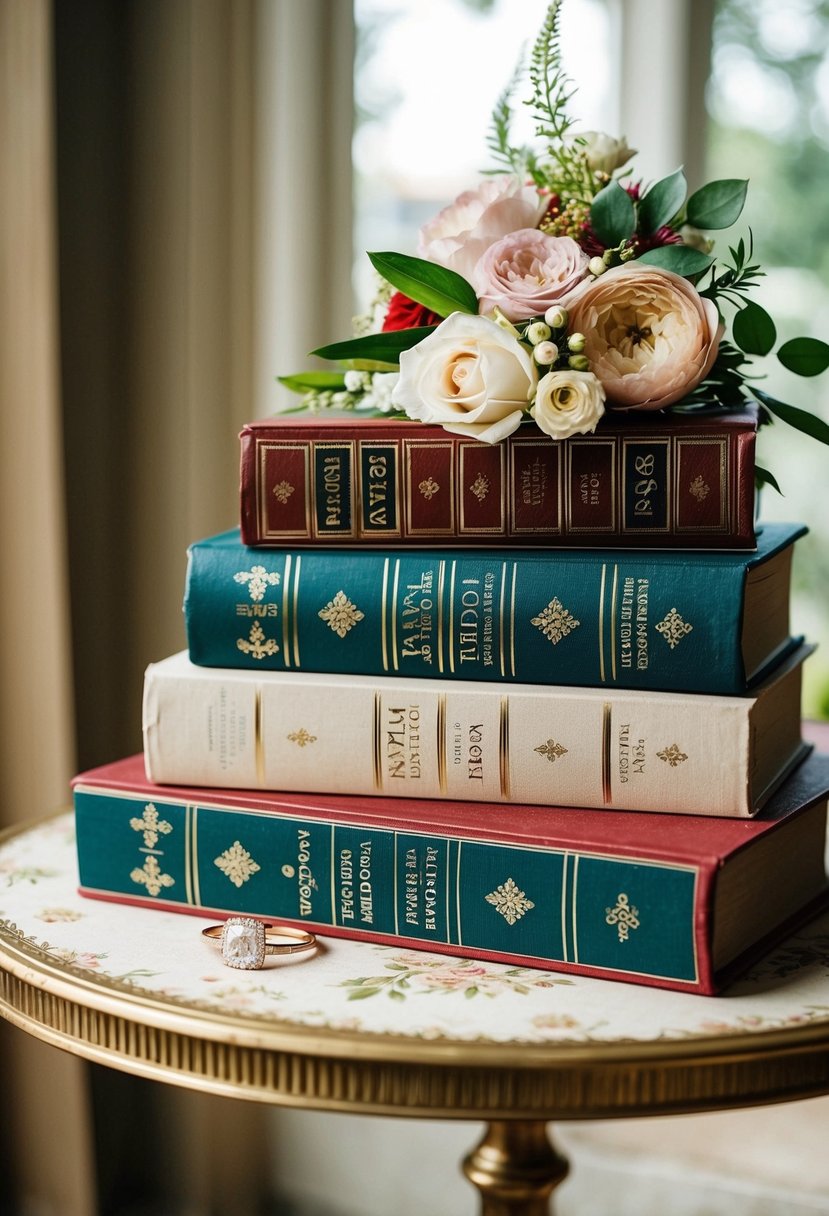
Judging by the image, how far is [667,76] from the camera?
60.6 inches

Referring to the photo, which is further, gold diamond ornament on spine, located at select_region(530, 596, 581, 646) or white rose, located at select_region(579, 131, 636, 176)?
white rose, located at select_region(579, 131, 636, 176)

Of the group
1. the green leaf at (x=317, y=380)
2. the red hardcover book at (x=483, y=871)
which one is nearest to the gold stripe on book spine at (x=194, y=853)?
the red hardcover book at (x=483, y=871)

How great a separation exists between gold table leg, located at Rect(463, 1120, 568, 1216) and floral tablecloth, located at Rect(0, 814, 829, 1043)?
0.24 m

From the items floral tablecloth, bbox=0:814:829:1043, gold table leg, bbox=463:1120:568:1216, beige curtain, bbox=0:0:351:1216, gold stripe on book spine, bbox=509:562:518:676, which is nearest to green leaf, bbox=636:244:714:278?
gold stripe on book spine, bbox=509:562:518:676

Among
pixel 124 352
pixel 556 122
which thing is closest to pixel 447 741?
pixel 556 122

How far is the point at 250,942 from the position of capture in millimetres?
710

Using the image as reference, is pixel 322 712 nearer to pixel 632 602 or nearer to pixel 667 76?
pixel 632 602

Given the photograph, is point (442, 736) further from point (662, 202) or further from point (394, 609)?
point (662, 202)

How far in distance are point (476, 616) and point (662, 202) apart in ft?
0.98

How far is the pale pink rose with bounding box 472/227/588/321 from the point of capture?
738 millimetres

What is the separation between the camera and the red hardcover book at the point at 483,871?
67 centimetres

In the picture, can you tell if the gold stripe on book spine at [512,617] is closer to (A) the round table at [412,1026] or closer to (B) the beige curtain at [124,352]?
(A) the round table at [412,1026]

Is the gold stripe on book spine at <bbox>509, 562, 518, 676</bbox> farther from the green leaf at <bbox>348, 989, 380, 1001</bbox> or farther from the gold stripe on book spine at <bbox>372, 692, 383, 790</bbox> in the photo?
the green leaf at <bbox>348, 989, 380, 1001</bbox>

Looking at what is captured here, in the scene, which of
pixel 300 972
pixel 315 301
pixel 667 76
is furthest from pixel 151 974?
pixel 667 76
